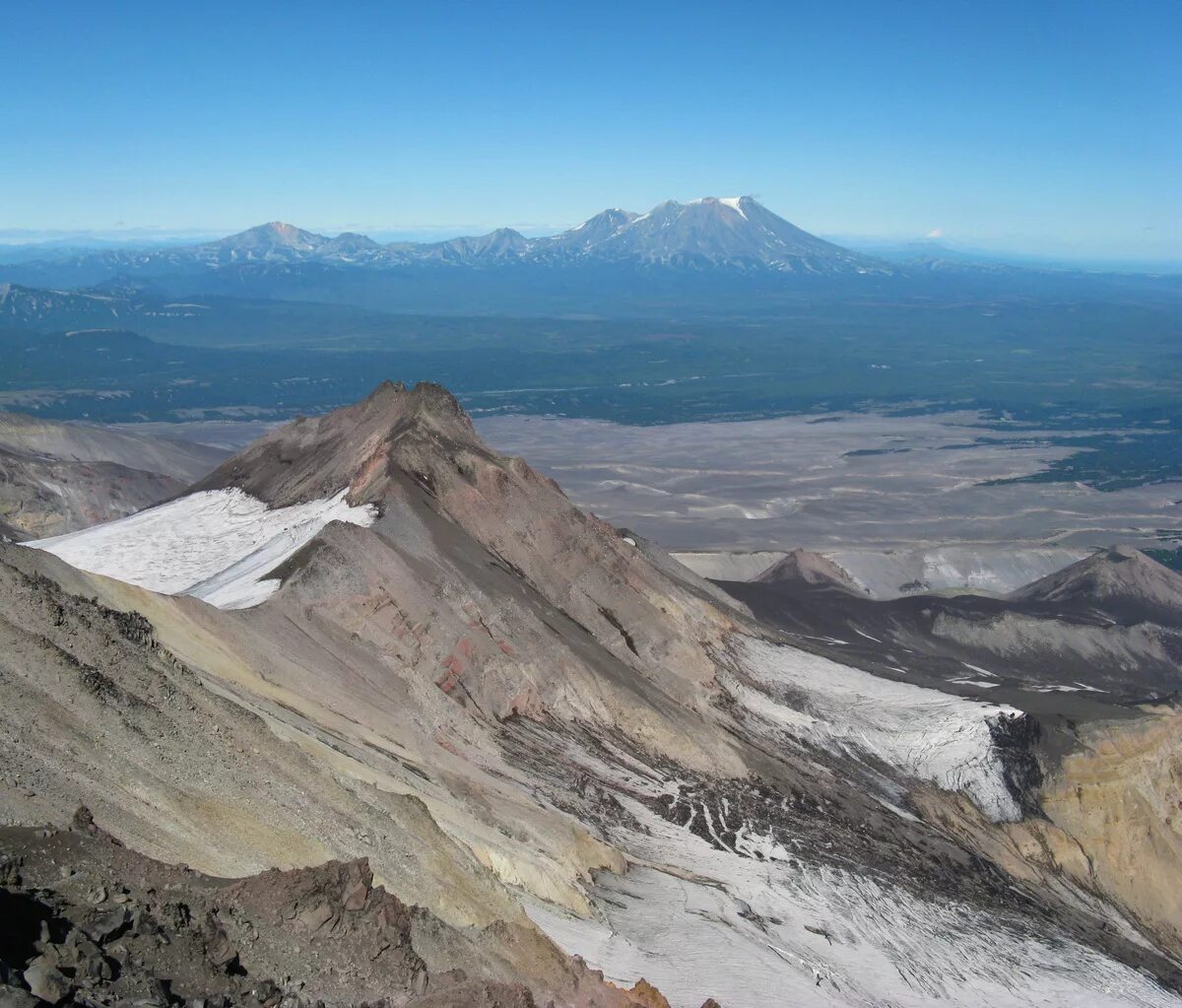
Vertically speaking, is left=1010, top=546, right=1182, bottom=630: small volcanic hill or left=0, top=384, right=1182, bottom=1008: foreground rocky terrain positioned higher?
left=0, top=384, right=1182, bottom=1008: foreground rocky terrain

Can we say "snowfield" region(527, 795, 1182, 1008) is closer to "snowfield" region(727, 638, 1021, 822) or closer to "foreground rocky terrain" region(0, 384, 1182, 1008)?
"foreground rocky terrain" region(0, 384, 1182, 1008)

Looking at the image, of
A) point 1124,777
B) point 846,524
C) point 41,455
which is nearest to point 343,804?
point 1124,777

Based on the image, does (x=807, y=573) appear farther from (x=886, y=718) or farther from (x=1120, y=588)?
(x=886, y=718)

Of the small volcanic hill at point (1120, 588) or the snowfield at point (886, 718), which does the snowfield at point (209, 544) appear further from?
the small volcanic hill at point (1120, 588)

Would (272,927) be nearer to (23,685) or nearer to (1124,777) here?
(23,685)

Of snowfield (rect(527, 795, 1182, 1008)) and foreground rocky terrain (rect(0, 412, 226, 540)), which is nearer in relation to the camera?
snowfield (rect(527, 795, 1182, 1008))

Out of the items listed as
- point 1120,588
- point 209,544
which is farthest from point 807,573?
point 209,544

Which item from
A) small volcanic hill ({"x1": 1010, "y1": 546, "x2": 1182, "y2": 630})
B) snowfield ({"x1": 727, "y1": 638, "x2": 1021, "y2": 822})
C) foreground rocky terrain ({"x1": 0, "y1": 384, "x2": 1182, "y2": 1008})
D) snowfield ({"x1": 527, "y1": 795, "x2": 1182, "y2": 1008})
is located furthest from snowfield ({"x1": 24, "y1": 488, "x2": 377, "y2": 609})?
small volcanic hill ({"x1": 1010, "y1": 546, "x2": 1182, "y2": 630})
